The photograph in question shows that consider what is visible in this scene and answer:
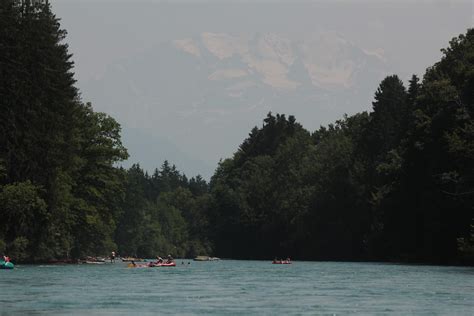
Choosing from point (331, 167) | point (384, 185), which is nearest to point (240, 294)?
point (384, 185)

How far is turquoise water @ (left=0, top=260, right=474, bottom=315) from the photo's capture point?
55125mm

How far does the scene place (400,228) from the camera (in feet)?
426

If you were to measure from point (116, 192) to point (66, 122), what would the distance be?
23032 millimetres

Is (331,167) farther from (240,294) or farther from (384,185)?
(240,294)

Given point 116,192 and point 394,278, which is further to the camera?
point 116,192

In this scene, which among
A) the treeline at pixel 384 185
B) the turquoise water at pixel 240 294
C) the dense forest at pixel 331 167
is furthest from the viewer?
the treeline at pixel 384 185

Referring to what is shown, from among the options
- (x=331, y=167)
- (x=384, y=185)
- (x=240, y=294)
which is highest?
(x=331, y=167)

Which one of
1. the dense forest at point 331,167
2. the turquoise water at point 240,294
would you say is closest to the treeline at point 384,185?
the dense forest at point 331,167

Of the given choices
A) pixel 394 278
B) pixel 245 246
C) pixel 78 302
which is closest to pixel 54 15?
pixel 394 278

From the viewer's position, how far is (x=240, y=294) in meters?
67.1

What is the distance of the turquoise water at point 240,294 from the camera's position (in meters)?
55.1

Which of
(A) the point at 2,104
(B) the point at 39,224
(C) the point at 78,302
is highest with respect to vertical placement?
(A) the point at 2,104

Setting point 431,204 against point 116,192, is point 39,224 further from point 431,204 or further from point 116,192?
point 431,204

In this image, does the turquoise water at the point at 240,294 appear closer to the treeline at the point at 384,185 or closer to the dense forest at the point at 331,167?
the dense forest at the point at 331,167
